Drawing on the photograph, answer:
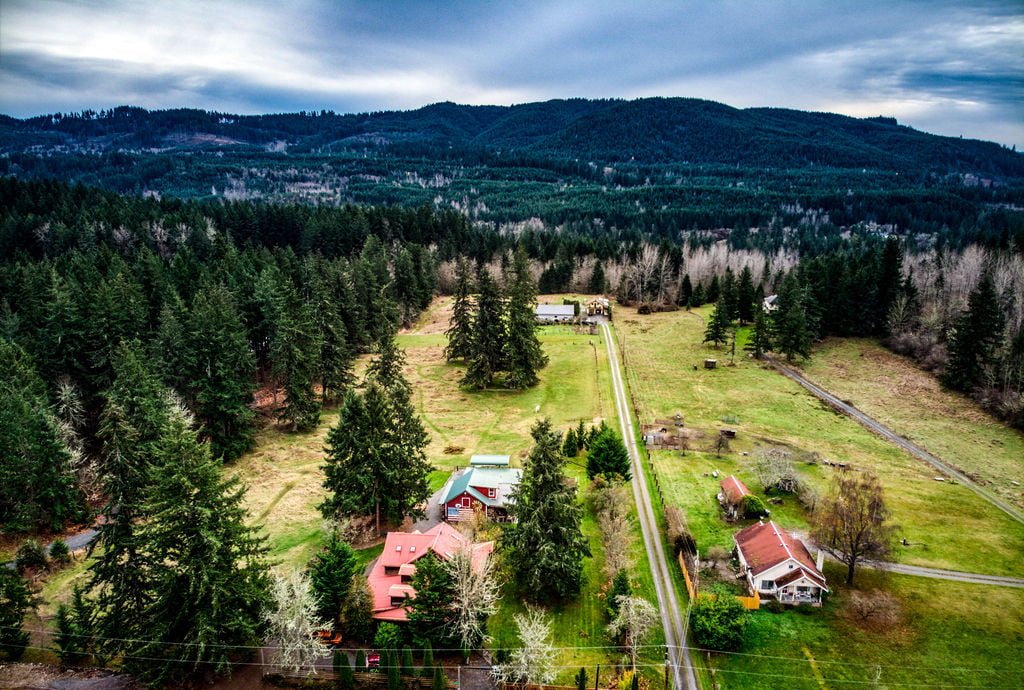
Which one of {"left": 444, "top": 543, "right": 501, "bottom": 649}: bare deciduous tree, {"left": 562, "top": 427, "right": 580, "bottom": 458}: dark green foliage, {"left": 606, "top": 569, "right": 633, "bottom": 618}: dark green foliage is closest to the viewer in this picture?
{"left": 444, "top": 543, "right": 501, "bottom": 649}: bare deciduous tree

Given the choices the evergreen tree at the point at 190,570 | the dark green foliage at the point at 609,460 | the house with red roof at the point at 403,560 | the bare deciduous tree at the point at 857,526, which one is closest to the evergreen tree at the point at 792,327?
the dark green foliage at the point at 609,460

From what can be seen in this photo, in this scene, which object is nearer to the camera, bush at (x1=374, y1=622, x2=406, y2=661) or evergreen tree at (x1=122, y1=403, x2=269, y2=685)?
evergreen tree at (x1=122, y1=403, x2=269, y2=685)

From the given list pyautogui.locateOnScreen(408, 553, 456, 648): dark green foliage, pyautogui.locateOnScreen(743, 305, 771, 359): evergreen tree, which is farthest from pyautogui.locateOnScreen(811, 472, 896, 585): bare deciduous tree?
pyautogui.locateOnScreen(743, 305, 771, 359): evergreen tree

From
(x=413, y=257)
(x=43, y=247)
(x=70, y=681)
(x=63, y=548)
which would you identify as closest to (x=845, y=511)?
(x=70, y=681)

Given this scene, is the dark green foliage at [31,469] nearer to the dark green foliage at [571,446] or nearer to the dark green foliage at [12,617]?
the dark green foliage at [12,617]

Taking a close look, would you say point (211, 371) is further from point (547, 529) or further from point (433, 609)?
point (547, 529)

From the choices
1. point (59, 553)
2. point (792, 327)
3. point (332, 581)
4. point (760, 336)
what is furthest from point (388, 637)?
point (792, 327)

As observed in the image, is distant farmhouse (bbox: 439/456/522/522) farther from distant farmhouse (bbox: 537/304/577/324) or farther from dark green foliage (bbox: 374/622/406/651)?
distant farmhouse (bbox: 537/304/577/324)

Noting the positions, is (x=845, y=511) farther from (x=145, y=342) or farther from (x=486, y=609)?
(x=145, y=342)
